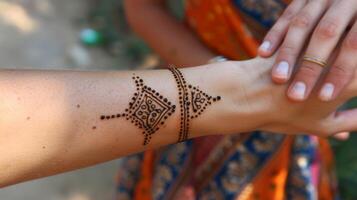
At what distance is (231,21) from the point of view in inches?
47.9

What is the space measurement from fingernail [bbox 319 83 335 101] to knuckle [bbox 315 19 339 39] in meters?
0.09

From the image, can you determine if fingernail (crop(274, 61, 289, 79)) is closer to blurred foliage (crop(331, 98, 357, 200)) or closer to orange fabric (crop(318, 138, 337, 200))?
orange fabric (crop(318, 138, 337, 200))

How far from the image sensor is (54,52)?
3.05m

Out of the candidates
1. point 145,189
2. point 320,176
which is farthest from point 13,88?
point 320,176

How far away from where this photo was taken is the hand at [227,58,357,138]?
0.96m

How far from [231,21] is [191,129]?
377mm

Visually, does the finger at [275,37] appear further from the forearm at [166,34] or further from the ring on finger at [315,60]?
the forearm at [166,34]

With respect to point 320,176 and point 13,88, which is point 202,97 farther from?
point 320,176

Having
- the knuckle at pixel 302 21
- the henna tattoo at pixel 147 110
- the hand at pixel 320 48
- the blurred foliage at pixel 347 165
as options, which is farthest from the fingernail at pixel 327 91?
the blurred foliage at pixel 347 165

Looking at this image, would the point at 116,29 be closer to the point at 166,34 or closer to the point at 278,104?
the point at 166,34

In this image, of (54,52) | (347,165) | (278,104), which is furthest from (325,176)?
(54,52)

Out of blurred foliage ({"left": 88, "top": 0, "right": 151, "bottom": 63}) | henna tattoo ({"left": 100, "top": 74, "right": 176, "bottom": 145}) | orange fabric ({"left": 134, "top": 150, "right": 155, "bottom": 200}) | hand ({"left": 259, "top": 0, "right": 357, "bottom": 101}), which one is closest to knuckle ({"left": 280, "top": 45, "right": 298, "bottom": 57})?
hand ({"left": 259, "top": 0, "right": 357, "bottom": 101})

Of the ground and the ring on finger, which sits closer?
the ring on finger

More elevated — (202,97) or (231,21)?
(231,21)
